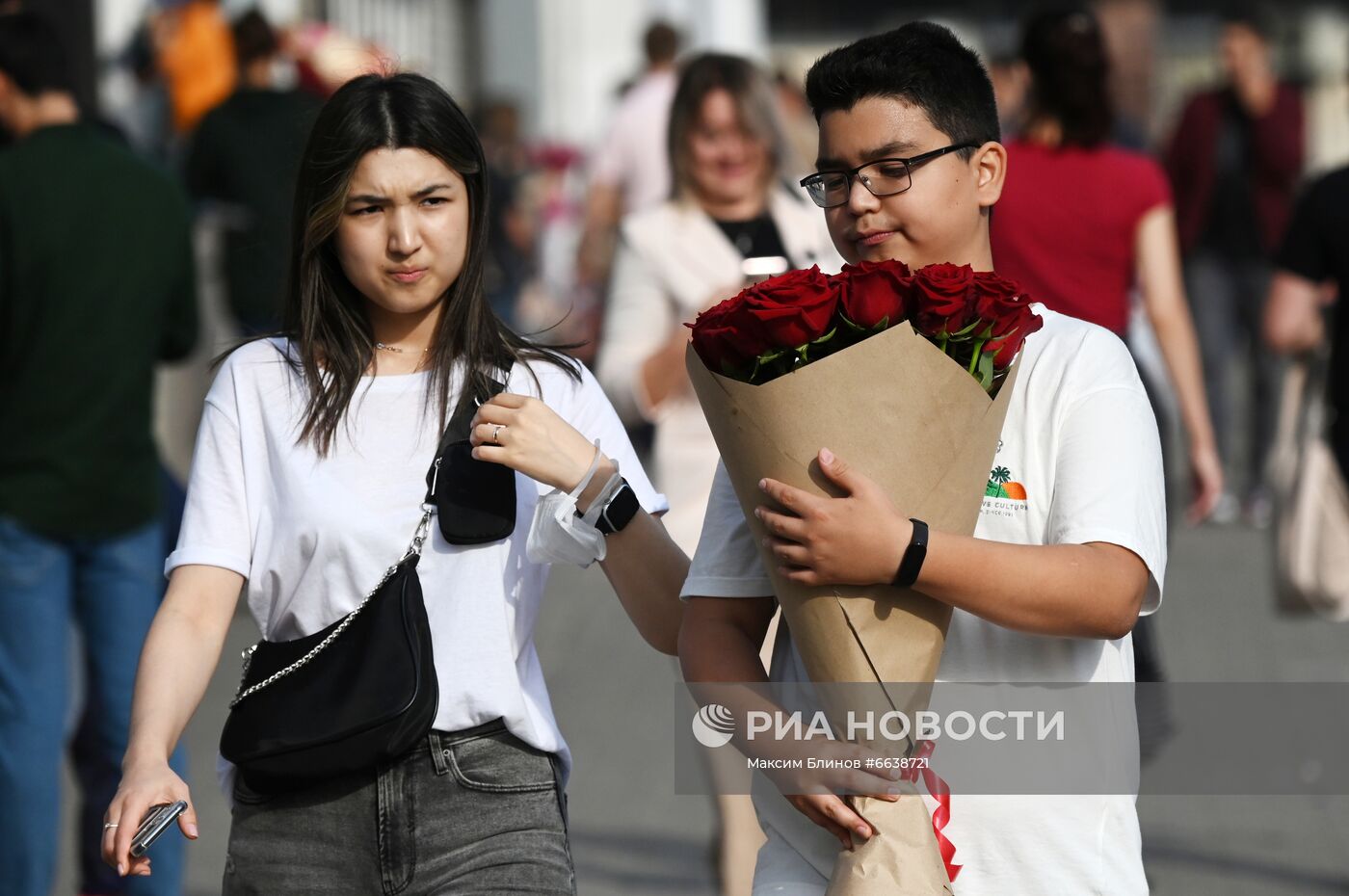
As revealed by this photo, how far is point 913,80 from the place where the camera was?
9.07 feet

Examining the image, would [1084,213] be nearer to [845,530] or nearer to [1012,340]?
[1012,340]

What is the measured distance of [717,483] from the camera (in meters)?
2.82

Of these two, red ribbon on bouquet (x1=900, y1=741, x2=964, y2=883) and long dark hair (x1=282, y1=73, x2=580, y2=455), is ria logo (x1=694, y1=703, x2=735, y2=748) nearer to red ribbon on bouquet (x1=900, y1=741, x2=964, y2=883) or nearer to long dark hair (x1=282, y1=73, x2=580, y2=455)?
red ribbon on bouquet (x1=900, y1=741, x2=964, y2=883)

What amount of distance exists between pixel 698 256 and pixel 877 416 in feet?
9.15

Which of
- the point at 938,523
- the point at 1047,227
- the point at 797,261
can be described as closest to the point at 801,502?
the point at 938,523

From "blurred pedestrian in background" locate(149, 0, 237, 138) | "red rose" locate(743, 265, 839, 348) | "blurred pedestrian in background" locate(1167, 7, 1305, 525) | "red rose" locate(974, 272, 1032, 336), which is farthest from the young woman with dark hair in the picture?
"blurred pedestrian in background" locate(149, 0, 237, 138)

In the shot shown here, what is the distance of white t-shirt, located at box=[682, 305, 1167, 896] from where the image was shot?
2574 millimetres

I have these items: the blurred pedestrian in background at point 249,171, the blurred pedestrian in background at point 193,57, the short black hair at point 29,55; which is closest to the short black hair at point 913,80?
the short black hair at point 29,55

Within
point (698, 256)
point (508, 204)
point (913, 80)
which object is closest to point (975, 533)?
point (913, 80)

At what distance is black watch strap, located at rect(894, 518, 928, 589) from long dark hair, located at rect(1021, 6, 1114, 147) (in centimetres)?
345

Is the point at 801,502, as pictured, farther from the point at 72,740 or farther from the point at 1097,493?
the point at 72,740

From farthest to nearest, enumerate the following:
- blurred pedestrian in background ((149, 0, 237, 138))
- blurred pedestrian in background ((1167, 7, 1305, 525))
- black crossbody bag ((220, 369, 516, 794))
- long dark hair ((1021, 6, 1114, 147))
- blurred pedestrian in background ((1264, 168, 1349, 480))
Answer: blurred pedestrian in background ((149, 0, 237, 138)), blurred pedestrian in background ((1167, 7, 1305, 525)), long dark hair ((1021, 6, 1114, 147)), blurred pedestrian in background ((1264, 168, 1349, 480)), black crossbody bag ((220, 369, 516, 794))

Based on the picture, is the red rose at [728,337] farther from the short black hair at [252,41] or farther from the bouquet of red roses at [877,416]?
the short black hair at [252,41]

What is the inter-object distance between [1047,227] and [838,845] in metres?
3.18
